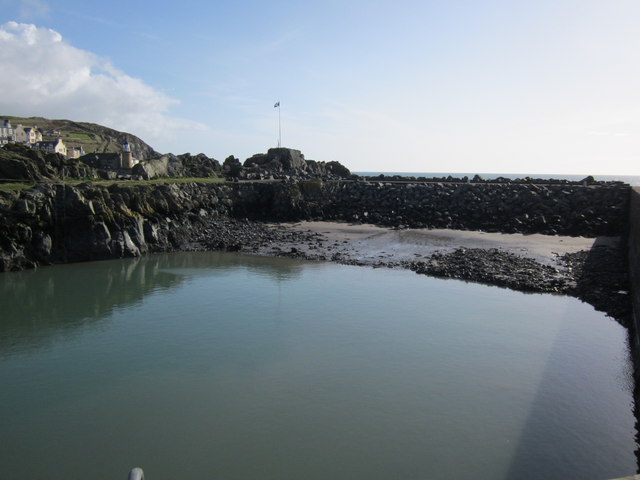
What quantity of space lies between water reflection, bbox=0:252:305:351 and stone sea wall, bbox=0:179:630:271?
1.42 metres

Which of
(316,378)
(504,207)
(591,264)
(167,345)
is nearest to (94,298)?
(167,345)

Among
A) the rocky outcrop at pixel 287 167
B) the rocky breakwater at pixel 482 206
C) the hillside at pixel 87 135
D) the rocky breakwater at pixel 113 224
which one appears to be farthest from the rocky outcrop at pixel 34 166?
the hillside at pixel 87 135

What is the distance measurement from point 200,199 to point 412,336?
22.8m

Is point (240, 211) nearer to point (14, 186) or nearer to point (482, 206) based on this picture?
point (14, 186)

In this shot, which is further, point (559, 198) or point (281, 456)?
point (559, 198)

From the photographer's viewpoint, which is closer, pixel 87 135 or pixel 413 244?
pixel 413 244

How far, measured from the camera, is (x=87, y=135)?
101 meters

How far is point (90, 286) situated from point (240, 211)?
53.4 feet

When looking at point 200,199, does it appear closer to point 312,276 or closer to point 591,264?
point 312,276

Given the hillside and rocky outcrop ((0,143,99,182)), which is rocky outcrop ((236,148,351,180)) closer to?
rocky outcrop ((0,143,99,182))

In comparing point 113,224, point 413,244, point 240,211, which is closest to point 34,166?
point 113,224

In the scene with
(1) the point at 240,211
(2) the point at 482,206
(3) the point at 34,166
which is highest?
(3) the point at 34,166

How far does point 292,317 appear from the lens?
624 inches

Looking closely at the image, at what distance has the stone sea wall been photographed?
76.0ft
